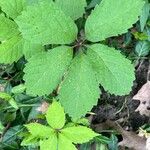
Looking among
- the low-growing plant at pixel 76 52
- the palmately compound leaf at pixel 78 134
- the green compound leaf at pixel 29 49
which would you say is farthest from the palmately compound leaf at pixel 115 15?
the palmately compound leaf at pixel 78 134

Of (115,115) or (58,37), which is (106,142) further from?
(58,37)

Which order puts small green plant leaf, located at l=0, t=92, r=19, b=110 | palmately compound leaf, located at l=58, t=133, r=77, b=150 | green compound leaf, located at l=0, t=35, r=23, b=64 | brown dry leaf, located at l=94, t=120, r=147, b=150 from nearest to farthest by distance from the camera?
1. palmately compound leaf, located at l=58, t=133, r=77, b=150
2. green compound leaf, located at l=0, t=35, r=23, b=64
3. small green plant leaf, located at l=0, t=92, r=19, b=110
4. brown dry leaf, located at l=94, t=120, r=147, b=150

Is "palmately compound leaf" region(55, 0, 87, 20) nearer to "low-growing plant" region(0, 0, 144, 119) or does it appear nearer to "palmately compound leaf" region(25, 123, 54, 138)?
"low-growing plant" region(0, 0, 144, 119)

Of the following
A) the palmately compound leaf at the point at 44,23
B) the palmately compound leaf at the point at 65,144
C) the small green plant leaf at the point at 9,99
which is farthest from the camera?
the small green plant leaf at the point at 9,99

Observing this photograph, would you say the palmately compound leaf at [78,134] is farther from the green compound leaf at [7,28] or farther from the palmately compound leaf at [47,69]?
the green compound leaf at [7,28]

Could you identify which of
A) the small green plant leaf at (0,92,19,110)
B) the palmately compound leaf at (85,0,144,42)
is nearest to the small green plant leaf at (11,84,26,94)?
the small green plant leaf at (0,92,19,110)

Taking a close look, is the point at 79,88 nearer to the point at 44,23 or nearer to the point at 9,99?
the point at 44,23

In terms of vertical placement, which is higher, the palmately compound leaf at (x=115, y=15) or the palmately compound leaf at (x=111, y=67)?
the palmately compound leaf at (x=115, y=15)
